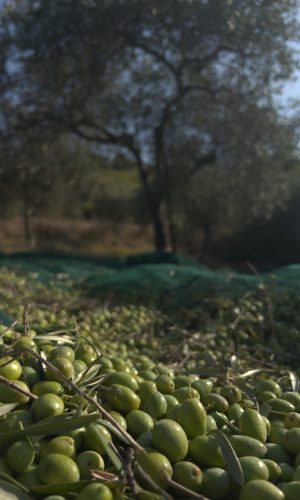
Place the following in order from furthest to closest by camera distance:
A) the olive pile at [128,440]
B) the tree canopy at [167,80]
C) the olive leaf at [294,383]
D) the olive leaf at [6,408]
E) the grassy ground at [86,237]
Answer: the grassy ground at [86,237], the tree canopy at [167,80], the olive leaf at [294,383], the olive leaf at [6,408], the olive pile at [128,440]

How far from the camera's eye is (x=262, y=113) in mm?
12250

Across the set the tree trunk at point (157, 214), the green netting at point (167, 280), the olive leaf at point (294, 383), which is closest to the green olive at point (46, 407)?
the olive leaf at point (294, 383)

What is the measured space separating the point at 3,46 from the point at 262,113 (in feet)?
23.1

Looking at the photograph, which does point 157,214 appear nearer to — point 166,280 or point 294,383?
point 166,280

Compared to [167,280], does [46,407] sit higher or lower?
higher

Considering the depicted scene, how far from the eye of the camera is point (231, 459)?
4.89ft

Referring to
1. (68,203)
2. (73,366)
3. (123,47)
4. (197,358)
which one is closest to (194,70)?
(123,47)

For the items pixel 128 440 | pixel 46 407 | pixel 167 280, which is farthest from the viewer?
pixel 167 280

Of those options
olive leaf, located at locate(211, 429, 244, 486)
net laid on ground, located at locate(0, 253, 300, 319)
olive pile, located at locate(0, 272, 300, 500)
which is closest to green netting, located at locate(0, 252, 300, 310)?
net laid on ground, located at locate(0, 253, 300, 319)

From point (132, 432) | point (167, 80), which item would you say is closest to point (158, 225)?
point (167, 80)

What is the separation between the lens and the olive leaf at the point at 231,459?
4.73 feet

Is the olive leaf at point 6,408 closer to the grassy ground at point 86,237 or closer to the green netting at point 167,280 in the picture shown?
the green netting at point 167,280

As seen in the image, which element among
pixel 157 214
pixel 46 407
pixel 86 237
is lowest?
pixel 46 407

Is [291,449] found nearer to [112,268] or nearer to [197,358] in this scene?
[197,358]
